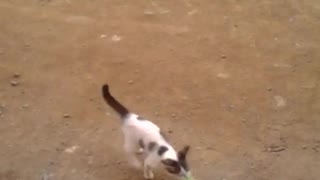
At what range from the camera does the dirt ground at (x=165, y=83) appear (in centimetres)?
284

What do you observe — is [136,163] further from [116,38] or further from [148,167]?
[116,38]

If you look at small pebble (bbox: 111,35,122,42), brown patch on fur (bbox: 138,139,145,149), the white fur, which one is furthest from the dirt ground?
brown patch on fur (bbox: 138,139,145,149)

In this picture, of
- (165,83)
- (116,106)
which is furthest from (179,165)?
(165,83)

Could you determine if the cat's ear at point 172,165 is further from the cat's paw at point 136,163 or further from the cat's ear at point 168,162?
the cat's paw at point 136,163

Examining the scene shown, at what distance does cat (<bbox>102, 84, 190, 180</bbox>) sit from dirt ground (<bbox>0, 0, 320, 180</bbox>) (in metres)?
0.16

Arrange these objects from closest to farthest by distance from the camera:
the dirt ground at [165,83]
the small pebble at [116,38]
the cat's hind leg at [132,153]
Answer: the cat's hind leg at [132,153]
the dirt ground at [165,83]
the small pebble at [116,38]

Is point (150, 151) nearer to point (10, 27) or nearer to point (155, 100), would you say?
point (155, 100)

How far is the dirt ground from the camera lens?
9.32ft

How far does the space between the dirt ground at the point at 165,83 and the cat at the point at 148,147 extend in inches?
6.3

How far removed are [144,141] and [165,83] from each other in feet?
2.29

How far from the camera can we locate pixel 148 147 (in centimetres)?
259

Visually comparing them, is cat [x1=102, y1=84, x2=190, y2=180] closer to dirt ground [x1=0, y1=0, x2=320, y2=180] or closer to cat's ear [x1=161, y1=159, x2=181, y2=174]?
cat's ear [x1=161, y1=159, x2=181, y2=174]

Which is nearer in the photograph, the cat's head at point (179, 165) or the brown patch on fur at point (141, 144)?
the cat's head at point (179, 165)

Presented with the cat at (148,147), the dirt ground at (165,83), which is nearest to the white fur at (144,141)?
the cat at (148,147)
